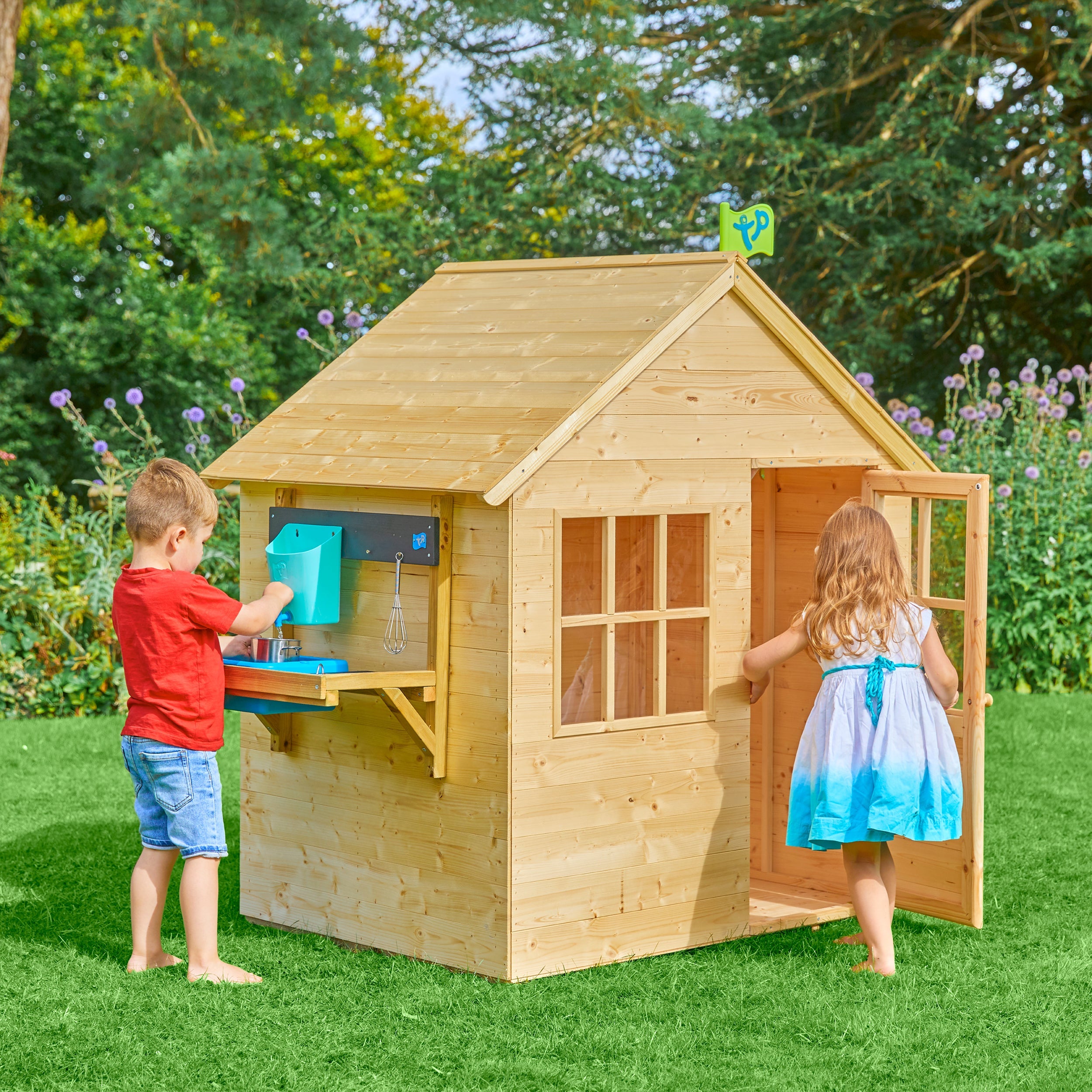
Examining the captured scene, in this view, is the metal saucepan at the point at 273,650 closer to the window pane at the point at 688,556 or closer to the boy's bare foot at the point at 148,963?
the boy's bare foot at the point at 148,963

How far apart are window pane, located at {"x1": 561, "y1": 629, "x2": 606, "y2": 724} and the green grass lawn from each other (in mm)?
922

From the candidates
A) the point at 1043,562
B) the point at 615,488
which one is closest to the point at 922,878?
the point at 615,488

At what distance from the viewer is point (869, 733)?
17.9 feet

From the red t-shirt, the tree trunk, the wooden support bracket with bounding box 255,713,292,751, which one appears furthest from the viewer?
the tree trunk

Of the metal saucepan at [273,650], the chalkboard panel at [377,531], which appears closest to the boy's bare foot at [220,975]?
the metal saucepan at [273,650]

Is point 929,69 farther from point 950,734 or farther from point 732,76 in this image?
point 950,734

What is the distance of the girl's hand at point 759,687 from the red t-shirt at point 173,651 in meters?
1.99

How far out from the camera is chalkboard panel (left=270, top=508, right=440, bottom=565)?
5.33m

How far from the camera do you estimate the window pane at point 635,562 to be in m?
5.62

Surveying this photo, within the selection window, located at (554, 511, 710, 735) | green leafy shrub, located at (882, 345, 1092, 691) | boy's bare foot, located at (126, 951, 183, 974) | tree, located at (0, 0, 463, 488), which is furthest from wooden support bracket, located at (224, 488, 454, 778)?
tree, located at (0, 0, 463, 488)

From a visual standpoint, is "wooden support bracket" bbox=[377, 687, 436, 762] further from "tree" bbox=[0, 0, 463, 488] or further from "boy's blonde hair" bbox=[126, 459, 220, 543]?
"tree" bbox=[0, 0, 463, 488]

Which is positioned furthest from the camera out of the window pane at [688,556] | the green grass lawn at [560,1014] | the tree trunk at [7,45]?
the tree trunk at [7,45]

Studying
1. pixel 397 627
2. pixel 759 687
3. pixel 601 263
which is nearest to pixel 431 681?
pixel 397 627

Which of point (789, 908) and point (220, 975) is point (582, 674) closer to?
point (789, 908)
